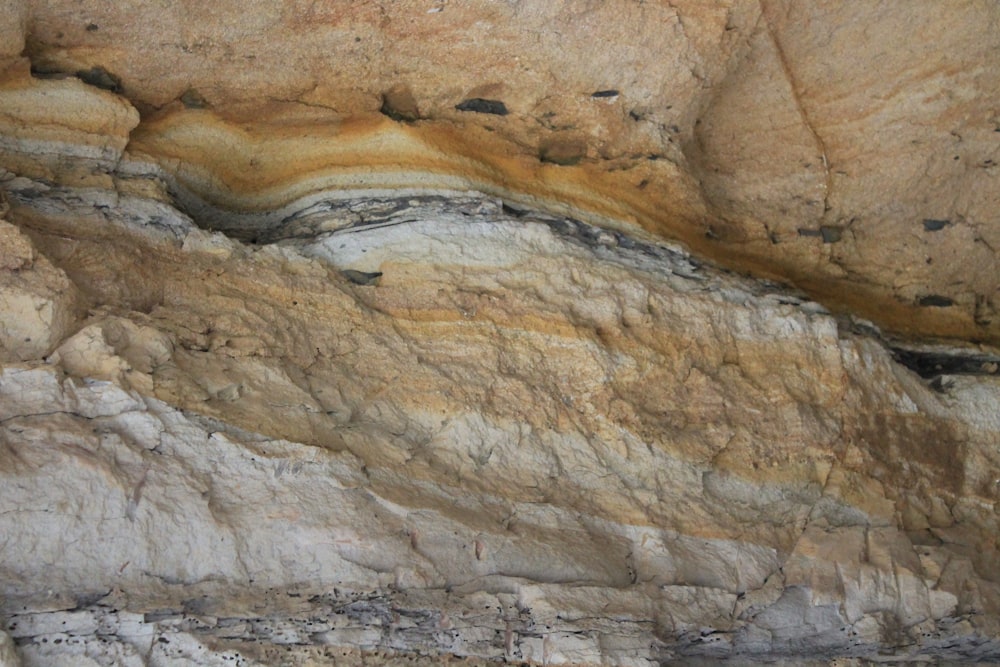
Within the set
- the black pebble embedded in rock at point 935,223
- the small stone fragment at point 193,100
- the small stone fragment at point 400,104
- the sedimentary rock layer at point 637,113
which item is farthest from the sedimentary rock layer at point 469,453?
the black pebble embedded in rock at point 935,223

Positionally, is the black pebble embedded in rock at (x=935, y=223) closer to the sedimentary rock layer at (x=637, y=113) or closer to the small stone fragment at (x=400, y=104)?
the sedimentary rock layer at (x=637, y=113)

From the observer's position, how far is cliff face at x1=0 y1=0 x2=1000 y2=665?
11.7 ft

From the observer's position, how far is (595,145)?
5.29 m

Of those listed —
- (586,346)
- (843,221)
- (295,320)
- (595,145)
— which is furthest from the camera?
(843,221)

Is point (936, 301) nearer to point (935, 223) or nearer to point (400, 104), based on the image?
point (935, 223)

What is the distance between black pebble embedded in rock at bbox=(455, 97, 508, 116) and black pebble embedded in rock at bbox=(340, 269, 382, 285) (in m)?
1.04

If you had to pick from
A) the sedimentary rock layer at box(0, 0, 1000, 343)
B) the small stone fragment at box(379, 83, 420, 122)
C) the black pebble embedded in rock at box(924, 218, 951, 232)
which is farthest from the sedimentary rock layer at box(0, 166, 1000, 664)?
the black pebble embedded in rock at box(924, 218, 951, 232)

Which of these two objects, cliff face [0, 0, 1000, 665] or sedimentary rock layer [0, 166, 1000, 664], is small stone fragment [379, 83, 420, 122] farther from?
sedimentary rock layer [0, 166, 1000, 664]

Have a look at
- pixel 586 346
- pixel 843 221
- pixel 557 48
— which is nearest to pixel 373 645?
pixel 586 346

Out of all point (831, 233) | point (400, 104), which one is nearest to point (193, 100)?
point (400, 104)

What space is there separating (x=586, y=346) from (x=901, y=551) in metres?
1.69

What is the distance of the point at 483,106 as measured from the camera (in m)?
5.11

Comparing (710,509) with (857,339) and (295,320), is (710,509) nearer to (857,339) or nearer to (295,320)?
(857,339)

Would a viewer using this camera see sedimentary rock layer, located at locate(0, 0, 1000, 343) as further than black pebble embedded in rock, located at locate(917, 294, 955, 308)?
No
